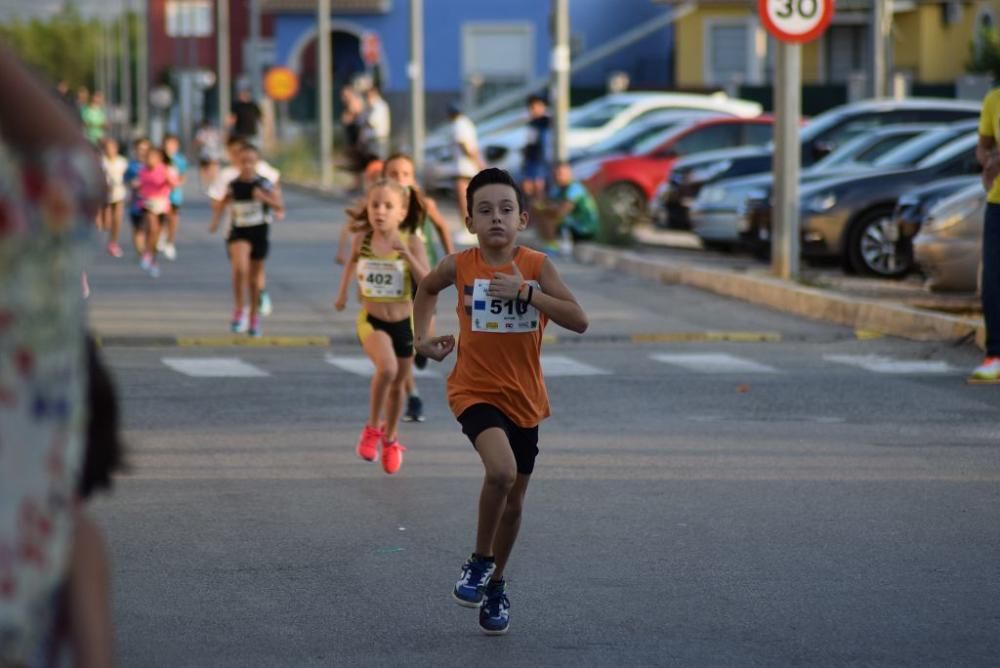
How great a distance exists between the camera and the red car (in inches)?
1128

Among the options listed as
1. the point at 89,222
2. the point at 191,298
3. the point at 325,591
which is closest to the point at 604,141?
the point at 191,298

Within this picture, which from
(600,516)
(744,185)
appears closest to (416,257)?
(600,516)

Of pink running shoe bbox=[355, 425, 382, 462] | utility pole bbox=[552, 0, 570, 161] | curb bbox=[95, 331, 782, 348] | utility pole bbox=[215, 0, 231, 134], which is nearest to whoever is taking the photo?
pink running shoe bbox=[355, 425, 382, 462]

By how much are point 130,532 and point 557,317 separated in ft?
8.32

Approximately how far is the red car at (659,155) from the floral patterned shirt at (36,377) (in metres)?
24.6

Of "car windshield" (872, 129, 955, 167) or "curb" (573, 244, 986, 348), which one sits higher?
"car windshield" (872, 129, 955, 167)

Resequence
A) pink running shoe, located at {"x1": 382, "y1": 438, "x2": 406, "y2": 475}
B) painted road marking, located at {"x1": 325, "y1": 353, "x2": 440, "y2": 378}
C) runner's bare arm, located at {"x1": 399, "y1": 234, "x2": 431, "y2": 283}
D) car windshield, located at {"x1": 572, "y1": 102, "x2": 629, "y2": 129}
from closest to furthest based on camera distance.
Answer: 1. runner's bare arm, located at {"x1": 399, "y1": 234, "x2": 431, "y2": 283}
2. pink running shoe, located at {"x1": 382, "y1": 438, "x2": 406, "y2": 475}
3. painted road marking, located at {"x1": 325, "y1": 353, "x2": 440, "y2": 378}
4. car windshield, located at {"x1": 572, "y1": 102, "x2": 629, "y2": 129}

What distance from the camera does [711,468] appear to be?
9.68 m

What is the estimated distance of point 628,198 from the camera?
28266mm

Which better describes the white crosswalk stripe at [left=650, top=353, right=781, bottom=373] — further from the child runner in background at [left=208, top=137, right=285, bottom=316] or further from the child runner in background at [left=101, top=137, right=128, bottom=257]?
the child runner in background at [left=101, top=137, right=128, bottom=257]

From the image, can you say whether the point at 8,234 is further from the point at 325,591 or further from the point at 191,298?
the point at 191,298

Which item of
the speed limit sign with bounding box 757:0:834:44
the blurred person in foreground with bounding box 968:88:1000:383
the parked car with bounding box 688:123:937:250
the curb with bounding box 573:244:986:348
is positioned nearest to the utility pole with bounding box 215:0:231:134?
the parked car with bounding box 688:123:937:250

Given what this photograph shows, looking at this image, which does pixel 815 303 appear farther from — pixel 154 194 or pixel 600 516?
pixel 154 194

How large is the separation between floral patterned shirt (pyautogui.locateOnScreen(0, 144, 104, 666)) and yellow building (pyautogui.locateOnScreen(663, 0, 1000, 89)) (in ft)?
146
